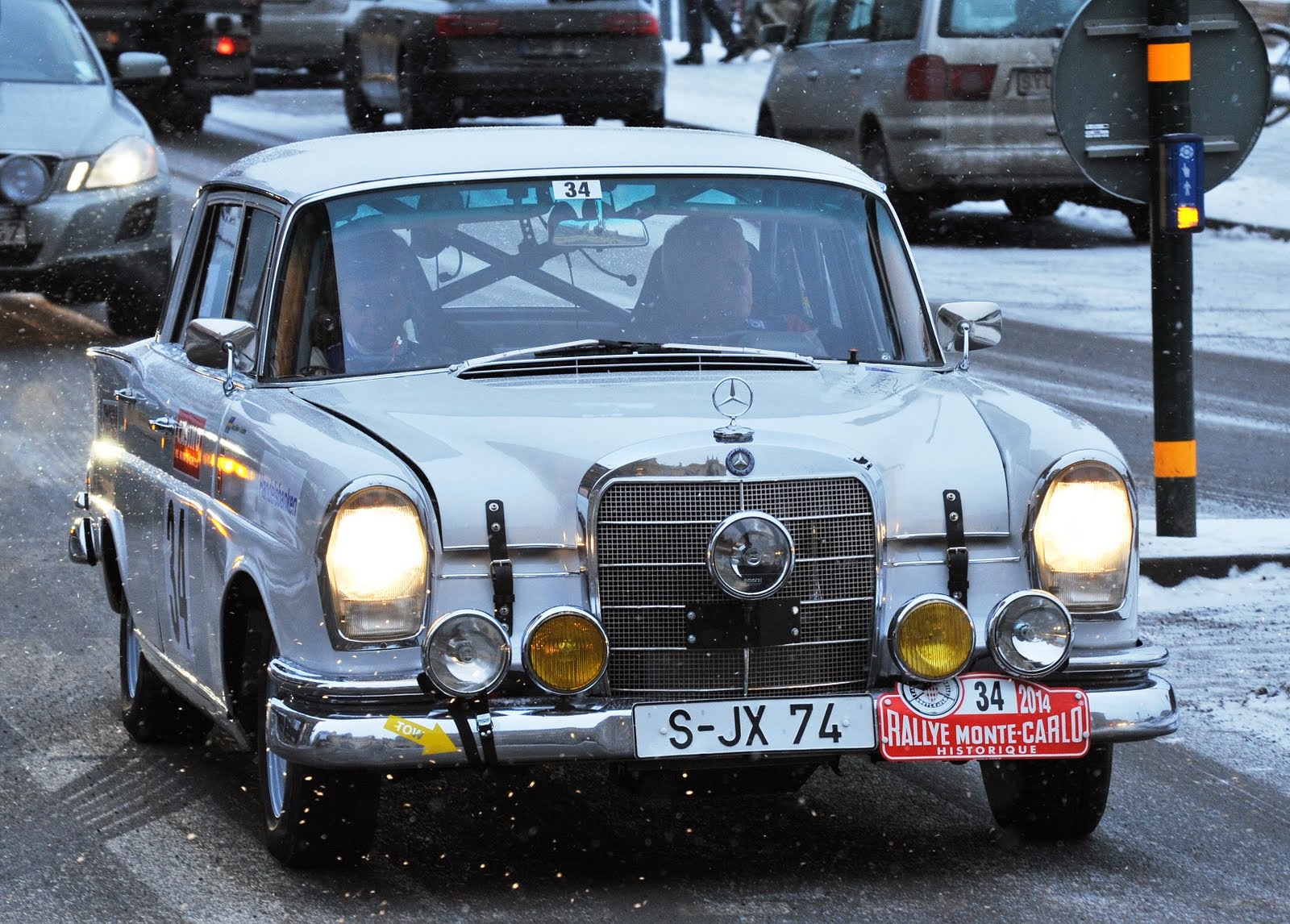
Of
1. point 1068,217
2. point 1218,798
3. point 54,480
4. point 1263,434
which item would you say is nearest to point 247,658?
point 1218,798

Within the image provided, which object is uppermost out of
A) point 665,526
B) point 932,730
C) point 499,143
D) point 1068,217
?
point 499,143

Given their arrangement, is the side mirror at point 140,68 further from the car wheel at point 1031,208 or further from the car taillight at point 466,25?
the car wheel at point 1031,208

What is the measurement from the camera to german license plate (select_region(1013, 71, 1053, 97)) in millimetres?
18516

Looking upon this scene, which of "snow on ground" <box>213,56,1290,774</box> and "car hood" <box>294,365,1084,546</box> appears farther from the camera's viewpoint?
"snow on ground" <box>213,56,1290,774</box>

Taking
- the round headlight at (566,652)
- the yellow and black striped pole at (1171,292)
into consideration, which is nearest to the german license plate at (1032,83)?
the yellow and black striped pole at (1171,292)

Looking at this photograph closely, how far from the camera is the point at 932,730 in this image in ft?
17.3

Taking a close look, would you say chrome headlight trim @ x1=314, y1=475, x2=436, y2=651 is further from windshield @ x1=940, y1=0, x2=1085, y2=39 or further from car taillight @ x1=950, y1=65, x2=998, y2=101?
windshield @ x1=940, y1=0, x2=1085, y2=39

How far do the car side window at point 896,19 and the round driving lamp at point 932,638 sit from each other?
13948 mm

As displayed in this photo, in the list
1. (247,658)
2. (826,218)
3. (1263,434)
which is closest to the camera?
(247,658)

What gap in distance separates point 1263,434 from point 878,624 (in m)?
7.38

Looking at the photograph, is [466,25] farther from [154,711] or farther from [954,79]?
[154,711]

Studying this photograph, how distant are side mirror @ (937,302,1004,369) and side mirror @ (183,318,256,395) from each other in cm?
176

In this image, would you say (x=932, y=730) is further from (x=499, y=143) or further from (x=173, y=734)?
(x=173, y=734)

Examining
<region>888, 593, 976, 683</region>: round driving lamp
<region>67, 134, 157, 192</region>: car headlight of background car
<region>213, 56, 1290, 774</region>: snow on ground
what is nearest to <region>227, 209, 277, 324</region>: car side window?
<region>888, 593, 976, 683</region>: round driving lamp
